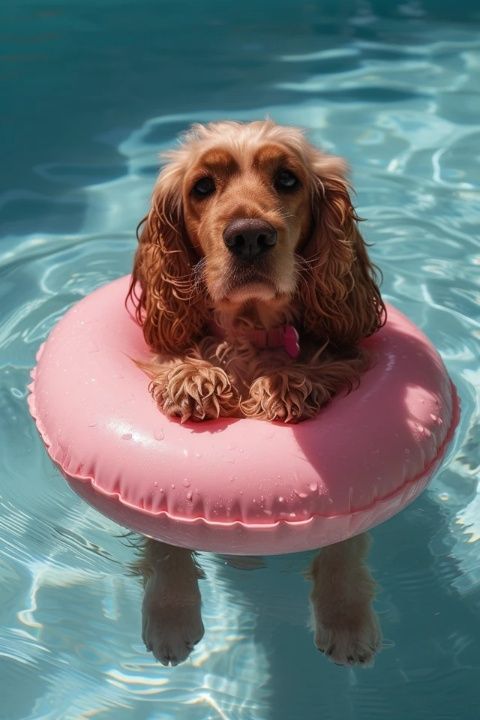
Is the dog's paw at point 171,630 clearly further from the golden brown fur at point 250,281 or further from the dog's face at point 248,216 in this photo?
the dog's face at point 248,216

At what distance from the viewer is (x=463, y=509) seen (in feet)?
12.5

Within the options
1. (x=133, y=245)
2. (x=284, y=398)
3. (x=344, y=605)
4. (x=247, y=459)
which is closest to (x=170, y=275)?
(x=284, y=398)

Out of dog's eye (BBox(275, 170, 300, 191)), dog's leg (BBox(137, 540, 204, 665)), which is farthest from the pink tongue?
dog's leg (BBox(137, 540, 204, 665))

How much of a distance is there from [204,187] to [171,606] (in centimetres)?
134

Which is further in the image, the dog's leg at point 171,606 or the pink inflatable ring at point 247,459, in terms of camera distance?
the dog's leg at point 171,606

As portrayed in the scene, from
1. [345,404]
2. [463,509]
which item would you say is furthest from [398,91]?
[345,404]

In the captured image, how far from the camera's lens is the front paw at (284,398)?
3.07m

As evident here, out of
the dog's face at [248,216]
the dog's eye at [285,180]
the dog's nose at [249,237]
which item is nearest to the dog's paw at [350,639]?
the dog's face at [248,216]


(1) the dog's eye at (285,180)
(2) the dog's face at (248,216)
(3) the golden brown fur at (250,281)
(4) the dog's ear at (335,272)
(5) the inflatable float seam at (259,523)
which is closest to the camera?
(5) the inflatable float seam at (259,523)

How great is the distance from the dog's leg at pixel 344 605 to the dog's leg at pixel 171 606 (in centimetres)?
39

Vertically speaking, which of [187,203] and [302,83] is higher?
[187,203]

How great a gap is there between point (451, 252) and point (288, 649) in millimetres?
2565

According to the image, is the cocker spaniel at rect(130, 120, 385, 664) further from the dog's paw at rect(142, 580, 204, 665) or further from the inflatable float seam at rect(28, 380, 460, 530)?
the inflatable float seam at rect(28, 380, 460, 530)

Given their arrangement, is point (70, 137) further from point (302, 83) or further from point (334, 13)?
point (334, 13)
